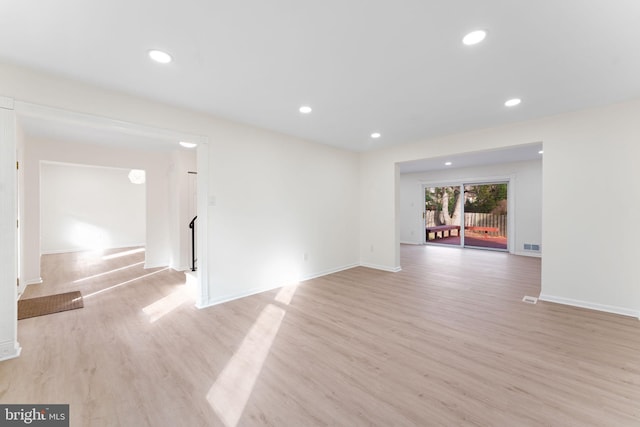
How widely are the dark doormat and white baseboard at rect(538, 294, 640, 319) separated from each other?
626 cm

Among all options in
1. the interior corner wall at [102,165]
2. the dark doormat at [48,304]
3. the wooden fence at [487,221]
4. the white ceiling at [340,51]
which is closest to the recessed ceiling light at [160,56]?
A: the white ceiling at [340,51]

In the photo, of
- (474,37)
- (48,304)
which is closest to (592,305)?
(474,37)

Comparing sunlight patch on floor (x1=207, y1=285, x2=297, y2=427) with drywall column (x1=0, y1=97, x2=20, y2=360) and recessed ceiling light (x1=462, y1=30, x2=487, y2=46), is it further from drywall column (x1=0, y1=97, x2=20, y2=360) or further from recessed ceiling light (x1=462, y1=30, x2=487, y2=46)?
recessed ceiling light (x1=462, y1=30, x2=487, y2=46)

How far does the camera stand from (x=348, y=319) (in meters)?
3.05

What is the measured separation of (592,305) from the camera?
331 cm

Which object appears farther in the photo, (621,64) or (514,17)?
(621,64)

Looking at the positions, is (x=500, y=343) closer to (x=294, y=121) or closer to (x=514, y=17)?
(x=514, y=17)

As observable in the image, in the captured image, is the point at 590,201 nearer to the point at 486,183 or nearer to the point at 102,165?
the point at 486,183

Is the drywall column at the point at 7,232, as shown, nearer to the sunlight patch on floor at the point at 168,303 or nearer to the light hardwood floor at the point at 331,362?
the light hardwood floor at the point at 331,362

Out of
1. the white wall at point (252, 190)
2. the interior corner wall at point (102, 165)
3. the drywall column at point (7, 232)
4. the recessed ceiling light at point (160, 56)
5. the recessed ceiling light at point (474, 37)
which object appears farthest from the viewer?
the interior corner wall at point (102, 165)

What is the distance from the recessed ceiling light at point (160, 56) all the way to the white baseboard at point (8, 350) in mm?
2688

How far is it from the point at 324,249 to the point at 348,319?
7.13ft

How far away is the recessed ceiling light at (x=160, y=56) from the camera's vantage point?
207 cm

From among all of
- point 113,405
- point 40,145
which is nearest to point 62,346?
point 113,405
